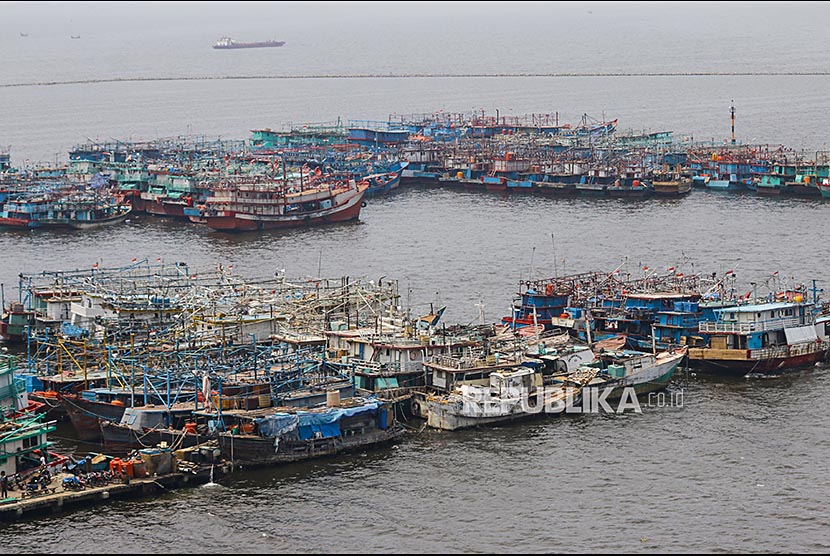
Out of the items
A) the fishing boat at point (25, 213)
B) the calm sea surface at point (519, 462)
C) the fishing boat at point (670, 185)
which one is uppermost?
the fishing boat at point (670, 185)

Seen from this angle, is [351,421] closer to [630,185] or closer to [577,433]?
[577,433]

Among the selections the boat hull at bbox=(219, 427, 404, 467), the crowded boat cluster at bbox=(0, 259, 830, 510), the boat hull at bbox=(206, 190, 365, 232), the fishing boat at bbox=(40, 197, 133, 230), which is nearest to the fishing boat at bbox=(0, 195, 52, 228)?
the fishing boat at bbox=(40, 197, 133, 230)

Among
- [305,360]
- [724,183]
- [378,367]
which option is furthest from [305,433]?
[724,183]

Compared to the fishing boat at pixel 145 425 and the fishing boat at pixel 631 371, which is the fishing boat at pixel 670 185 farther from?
the fishing boat at pixel 145 425

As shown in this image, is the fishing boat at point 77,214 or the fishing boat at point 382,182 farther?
the fishing boat at point 382,182

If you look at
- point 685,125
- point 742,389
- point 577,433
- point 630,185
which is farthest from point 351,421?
point 685,125

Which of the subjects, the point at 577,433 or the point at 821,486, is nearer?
the point at 821,486

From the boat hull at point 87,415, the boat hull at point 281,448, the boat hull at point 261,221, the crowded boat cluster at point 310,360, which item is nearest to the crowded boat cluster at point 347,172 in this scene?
the boat hull at point 261,221
